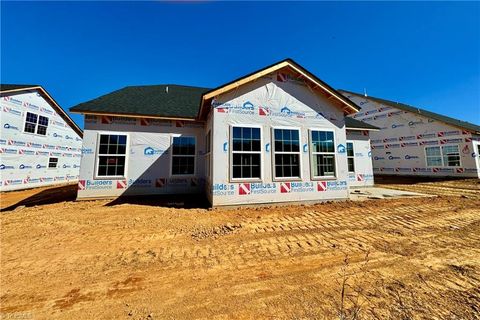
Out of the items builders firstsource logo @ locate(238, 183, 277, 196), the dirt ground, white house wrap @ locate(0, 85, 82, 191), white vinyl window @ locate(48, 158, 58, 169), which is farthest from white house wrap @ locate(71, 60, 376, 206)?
white vinyl window @ locate(48, 158, 58, 169)

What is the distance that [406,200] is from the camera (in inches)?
332

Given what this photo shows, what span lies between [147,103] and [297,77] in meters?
8.69

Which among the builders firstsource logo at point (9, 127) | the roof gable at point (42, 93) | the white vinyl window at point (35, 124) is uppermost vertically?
the roof gable at point (42, 93)

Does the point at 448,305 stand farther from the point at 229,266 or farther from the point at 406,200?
the point at 406,200

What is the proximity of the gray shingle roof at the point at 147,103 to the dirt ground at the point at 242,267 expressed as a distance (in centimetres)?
565

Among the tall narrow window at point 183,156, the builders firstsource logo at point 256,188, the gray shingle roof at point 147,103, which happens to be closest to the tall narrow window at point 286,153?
the builders firstsource logo at point 256,188

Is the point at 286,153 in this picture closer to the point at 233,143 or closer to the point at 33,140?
the point at 233,143

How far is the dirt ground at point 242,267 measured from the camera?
2404mm

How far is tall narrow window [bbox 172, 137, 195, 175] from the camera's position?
414 inches

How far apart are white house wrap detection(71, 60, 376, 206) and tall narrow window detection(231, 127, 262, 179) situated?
4 centimetres

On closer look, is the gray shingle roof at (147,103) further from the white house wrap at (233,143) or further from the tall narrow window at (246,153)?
the tall narrow window at (246,153)

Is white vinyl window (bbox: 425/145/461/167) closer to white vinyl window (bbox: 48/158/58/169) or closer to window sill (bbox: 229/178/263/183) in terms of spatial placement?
window sill (bbox: 229/178/263/183)

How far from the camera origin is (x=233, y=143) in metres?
7.52

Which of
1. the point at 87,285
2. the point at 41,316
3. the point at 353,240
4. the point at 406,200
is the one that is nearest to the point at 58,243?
the point at 87,285
